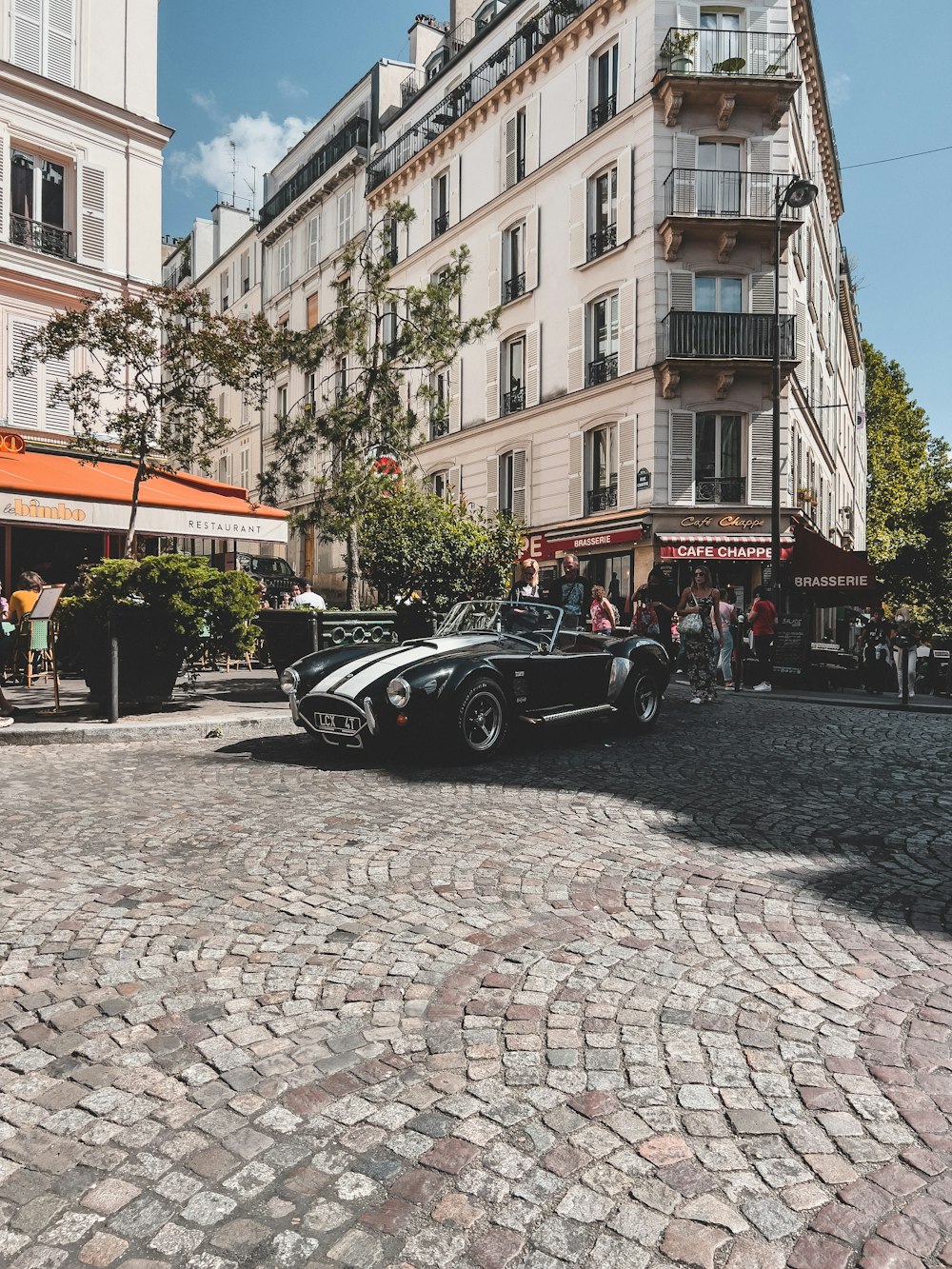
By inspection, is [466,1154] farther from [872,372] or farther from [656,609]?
[872,372]

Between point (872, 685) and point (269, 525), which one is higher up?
point (269, 525)

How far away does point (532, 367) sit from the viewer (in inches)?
1037

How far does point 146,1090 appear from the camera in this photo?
2.35 metres

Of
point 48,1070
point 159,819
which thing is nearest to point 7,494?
point 159,819

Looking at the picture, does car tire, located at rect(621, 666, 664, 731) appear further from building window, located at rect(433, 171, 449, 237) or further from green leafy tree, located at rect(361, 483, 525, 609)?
building window, located at rect(433, 171, 449, 237)

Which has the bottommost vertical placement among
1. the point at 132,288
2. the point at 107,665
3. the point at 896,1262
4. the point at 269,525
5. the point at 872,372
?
the point at 896,1262

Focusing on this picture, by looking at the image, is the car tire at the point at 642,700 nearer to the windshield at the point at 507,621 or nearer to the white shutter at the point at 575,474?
the windshield at the point at 507,621

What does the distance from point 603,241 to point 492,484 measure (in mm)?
7370

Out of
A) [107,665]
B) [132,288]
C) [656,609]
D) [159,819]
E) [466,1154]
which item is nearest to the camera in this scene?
[466,1154]

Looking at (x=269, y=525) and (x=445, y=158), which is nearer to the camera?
(x=269, y=525)

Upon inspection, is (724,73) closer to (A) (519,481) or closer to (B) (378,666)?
(A) (519,481)

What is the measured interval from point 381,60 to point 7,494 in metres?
30.1

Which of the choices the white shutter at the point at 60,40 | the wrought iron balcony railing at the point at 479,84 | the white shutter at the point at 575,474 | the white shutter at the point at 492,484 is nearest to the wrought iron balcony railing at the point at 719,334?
the white shutter at the point at 575,474

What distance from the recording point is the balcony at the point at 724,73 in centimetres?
2220
